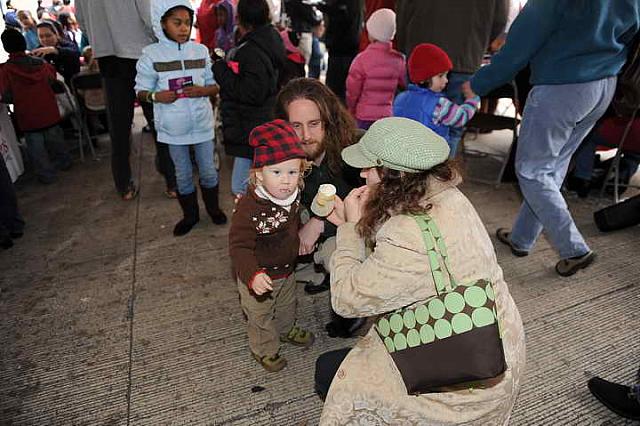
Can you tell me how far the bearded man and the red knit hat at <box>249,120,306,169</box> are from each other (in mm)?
390

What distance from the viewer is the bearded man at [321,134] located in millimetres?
2109

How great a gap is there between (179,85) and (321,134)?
1355 mm

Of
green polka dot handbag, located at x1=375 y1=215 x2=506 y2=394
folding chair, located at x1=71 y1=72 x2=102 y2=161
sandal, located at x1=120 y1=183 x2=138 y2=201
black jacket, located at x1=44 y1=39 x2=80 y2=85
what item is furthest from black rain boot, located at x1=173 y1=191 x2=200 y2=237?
black jacket, located at x1=44 y1=39 x2=80 y2=85

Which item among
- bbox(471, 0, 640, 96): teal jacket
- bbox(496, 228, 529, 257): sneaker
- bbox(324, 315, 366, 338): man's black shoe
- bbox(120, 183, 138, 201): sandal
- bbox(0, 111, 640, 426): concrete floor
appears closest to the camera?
bbox(0, 111, 640, 426): concrete floor

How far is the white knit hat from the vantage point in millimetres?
3475

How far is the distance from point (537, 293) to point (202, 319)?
7.04 feet

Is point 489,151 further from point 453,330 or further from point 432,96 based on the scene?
point 453,330

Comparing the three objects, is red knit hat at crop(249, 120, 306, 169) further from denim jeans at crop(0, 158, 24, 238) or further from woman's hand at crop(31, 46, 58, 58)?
woman's hand at crop(31, 46, 58, 58)

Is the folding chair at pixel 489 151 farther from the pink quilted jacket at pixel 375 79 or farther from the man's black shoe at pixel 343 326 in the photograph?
the man's black shoe at pixel 343 326

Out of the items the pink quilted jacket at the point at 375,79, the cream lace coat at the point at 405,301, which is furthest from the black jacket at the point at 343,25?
the cream lace coat at the point at 405,301

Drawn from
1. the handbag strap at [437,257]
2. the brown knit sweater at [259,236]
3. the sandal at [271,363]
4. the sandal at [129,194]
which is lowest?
the sandal at [129,194]

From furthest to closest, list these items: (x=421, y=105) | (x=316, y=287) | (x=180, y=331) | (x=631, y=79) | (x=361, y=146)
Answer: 1. (x=421, y=105)
2. (x=316, y=287)
3. (x=631, y=79)
4. (x=180, y=331)
5. (x=361, y=146)

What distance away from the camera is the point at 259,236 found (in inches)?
70.9

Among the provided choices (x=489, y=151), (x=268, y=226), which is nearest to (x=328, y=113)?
(x=268, y=226)
